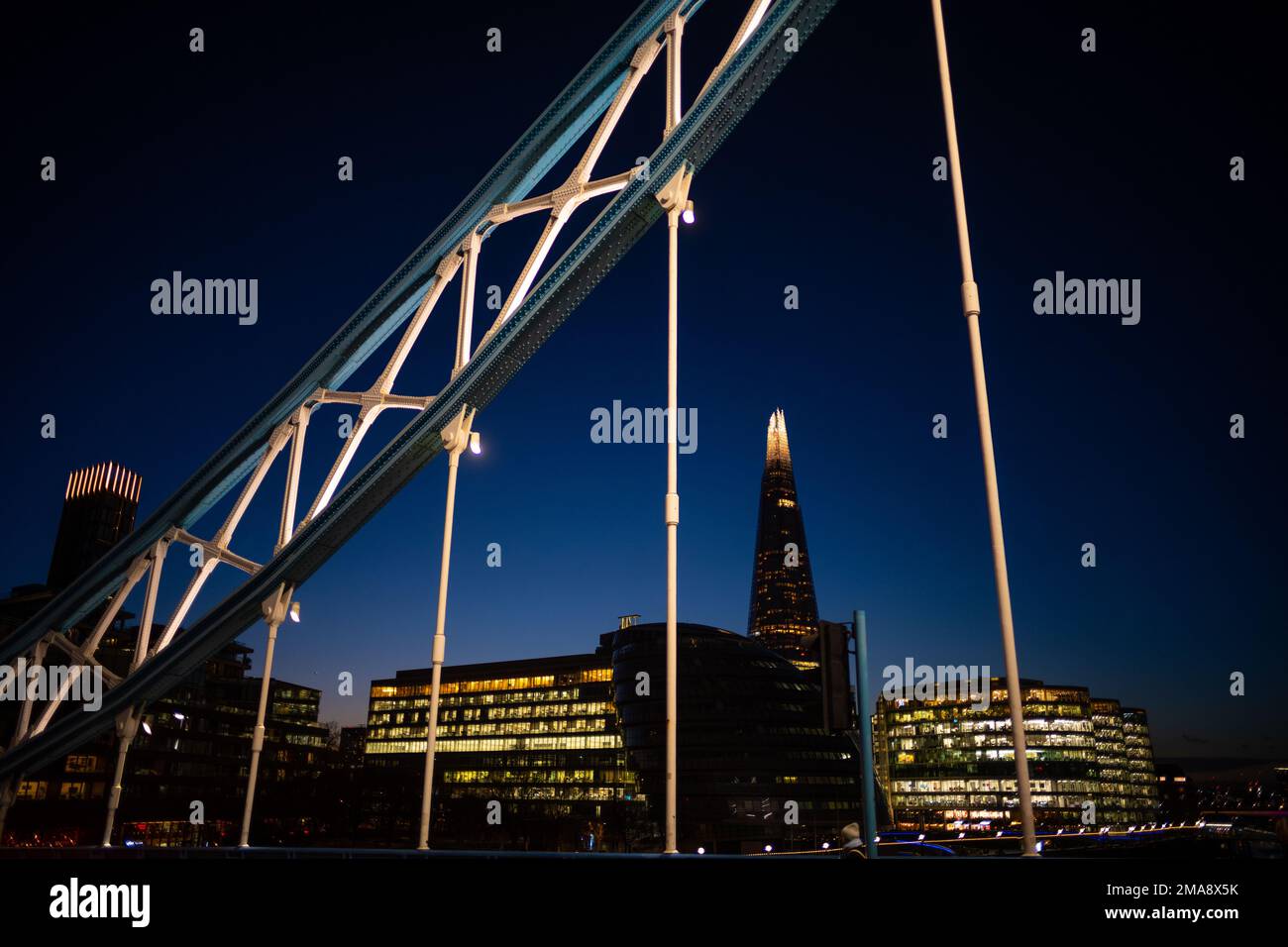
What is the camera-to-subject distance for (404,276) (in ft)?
50.0

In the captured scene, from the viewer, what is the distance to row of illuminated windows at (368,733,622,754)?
14450 centimetres

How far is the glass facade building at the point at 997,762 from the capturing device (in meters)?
173

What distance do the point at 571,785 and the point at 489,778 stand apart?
19024 millimetres

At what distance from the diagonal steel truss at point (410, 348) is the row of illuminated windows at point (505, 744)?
12883 cm

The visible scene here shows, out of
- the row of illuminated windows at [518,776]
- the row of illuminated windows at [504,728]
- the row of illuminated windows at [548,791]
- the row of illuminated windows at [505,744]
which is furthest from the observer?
the row of illuminated windows at [504,728]

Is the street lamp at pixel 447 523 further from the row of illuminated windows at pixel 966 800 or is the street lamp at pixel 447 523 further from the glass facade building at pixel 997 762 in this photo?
the row of illuminated windows at pixel 966 800

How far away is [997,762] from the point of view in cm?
17762

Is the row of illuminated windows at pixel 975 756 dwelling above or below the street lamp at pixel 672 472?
below

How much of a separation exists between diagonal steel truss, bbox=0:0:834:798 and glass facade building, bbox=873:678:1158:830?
6447 inches

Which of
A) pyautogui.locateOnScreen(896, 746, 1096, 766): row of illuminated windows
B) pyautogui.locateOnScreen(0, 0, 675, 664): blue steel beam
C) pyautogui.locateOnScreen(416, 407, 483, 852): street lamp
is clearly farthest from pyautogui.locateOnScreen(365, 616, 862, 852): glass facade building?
pyautogui.locateOnScreen(896, 746, 1096, 766): row of illuminated windows

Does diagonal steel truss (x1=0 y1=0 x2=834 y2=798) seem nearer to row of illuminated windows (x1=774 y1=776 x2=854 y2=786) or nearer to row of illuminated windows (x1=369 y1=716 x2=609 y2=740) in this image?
row of illuminated windows (x1=774 y1=776 x2=854 y2=786)

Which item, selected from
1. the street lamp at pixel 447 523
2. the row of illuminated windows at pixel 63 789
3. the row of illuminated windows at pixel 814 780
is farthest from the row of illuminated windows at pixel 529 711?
the street lamp at pixel 447 523
